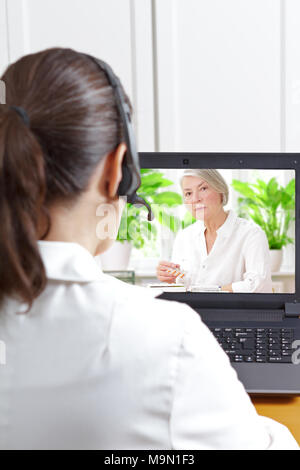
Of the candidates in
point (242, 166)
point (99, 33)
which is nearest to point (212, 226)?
point (242, 166)

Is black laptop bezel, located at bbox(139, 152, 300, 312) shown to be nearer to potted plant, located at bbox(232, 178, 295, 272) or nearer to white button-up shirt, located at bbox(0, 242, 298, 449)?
potted plant, located at bbox(232, 178, 295, 272)

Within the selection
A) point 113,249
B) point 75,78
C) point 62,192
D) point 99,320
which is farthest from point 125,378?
point 113,249

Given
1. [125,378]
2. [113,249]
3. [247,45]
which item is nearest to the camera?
[125,378]

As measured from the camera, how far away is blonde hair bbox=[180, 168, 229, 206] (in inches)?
44.4

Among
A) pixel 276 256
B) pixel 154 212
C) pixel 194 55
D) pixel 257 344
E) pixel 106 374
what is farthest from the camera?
pixel 194 55

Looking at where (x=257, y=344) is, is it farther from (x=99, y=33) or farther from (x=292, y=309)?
(x=99, y=33)

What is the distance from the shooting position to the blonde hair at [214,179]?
113 cm

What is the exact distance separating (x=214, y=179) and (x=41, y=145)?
703mm

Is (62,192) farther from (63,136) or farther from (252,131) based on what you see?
(252,131)

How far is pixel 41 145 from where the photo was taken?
0.48 metres

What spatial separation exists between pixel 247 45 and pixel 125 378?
4.60 ft

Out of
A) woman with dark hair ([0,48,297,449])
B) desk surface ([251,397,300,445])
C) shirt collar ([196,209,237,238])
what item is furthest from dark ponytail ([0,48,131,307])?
shirt collar ([196,209,237,238])

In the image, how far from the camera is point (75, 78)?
487mm

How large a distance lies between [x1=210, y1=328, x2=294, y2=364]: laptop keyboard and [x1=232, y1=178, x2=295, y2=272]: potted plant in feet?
1.03
